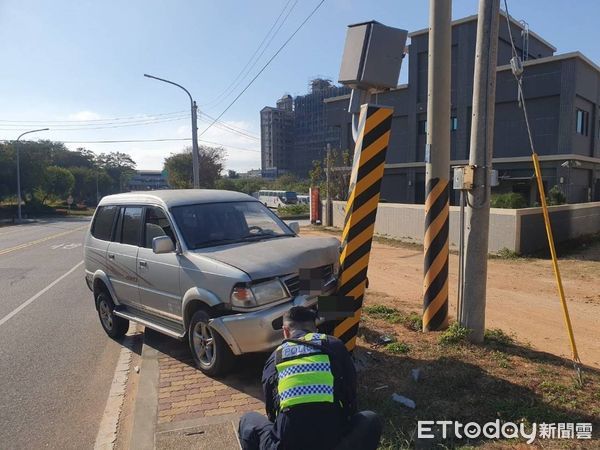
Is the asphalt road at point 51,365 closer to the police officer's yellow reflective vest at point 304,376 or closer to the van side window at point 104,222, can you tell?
the van side window at point 104,222

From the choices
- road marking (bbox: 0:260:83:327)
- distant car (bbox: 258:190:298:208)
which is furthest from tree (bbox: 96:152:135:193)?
road marking (bbox: 0:260:83:327)

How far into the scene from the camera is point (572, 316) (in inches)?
284

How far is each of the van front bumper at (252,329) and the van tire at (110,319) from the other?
9.31 feet

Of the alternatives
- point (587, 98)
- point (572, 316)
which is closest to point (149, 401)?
point (572, 316)

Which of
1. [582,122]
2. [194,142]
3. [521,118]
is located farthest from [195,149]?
[582,122]

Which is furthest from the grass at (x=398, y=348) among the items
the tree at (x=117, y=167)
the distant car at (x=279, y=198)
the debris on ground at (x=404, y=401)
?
the tree at (x=117, y=167)

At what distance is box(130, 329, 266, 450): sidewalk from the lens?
3809mm

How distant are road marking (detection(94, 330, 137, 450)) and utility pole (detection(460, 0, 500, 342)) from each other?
3818 millimetres

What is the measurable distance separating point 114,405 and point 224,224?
7.57ft

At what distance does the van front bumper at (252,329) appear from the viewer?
4434 mm

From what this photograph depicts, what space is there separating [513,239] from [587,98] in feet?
70.9

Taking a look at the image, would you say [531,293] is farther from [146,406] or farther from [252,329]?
[146,406]

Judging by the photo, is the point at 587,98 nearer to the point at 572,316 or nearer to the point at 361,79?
the point at 572,316

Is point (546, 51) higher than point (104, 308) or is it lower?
higher
